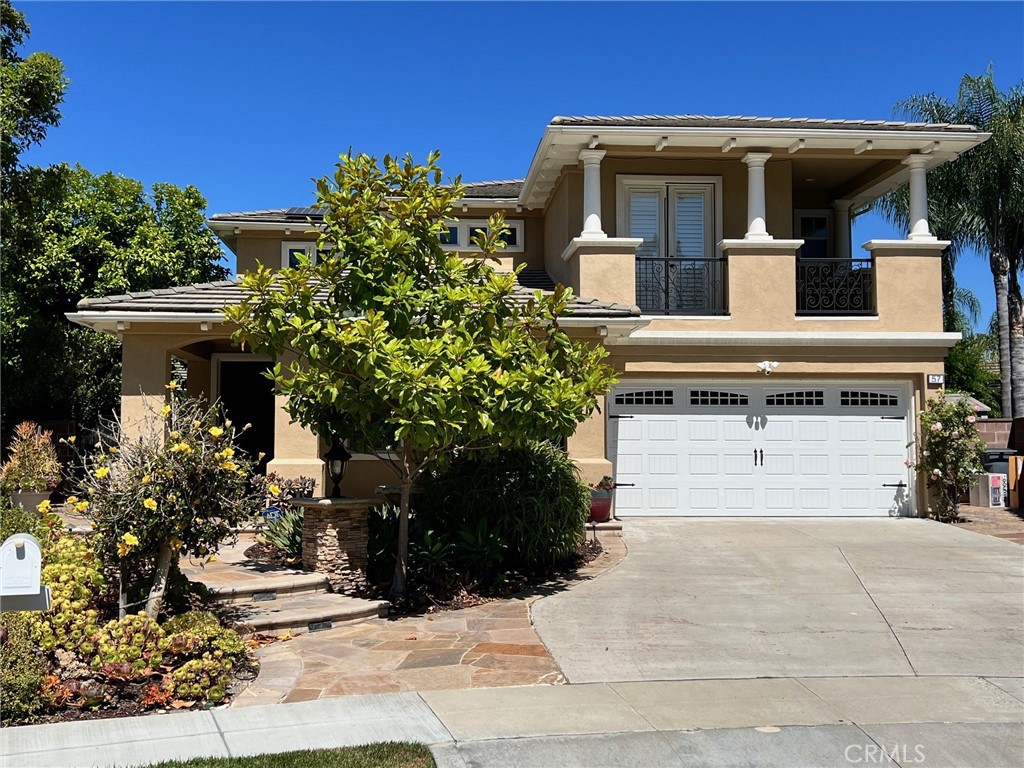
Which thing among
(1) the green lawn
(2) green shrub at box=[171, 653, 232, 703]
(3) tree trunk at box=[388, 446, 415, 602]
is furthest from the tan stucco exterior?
(1) the green lawn

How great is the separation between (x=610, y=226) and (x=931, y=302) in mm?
5737

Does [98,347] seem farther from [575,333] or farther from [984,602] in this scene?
[984,602]

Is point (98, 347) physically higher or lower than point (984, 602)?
higher

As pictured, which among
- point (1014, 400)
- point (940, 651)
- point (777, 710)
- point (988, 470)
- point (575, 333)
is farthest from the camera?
point (1014, 400)

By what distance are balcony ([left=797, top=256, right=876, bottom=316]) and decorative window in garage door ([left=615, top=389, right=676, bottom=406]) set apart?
3.00 meters

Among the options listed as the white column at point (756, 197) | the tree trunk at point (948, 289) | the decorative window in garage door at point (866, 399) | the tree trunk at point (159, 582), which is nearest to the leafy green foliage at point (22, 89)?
the tree trunk at point (159, 582)

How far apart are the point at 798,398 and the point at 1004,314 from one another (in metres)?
12.6

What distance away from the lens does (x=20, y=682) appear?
19.5ft

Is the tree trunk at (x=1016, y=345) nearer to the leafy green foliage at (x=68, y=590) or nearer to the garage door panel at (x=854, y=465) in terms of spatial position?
the garage door panel at (x=854, y=465)

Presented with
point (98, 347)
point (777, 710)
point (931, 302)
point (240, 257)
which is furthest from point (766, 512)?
point (98, 347)

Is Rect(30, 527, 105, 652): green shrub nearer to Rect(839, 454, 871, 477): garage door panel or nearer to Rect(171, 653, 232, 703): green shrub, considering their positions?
Rect(171, 653, 232, 703): green shrub

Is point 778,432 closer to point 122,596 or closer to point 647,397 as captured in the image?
point 647,397

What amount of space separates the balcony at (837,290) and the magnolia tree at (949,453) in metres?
2.18

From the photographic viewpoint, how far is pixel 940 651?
776 centimetres
